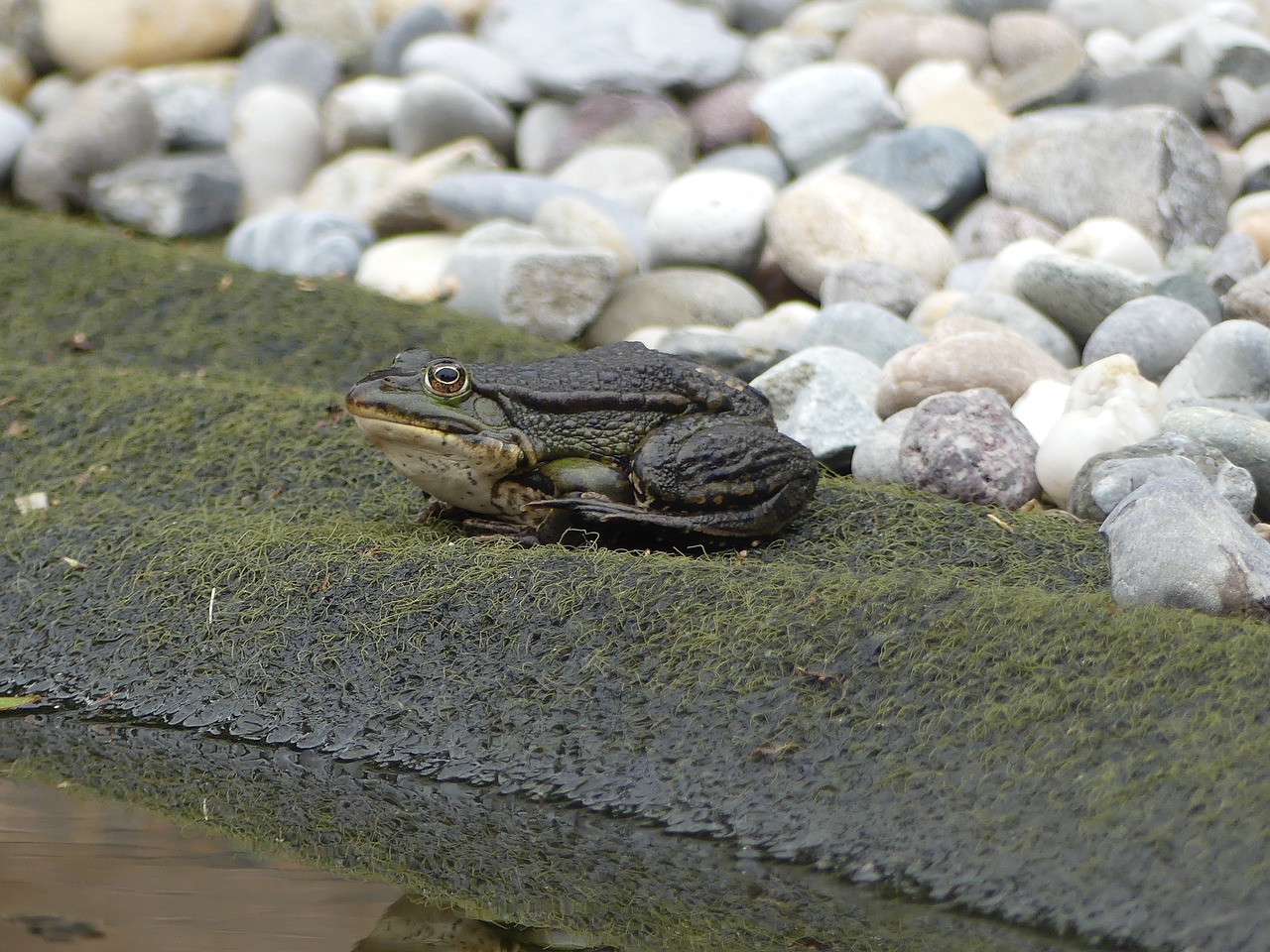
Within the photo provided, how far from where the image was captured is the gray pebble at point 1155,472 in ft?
13.8

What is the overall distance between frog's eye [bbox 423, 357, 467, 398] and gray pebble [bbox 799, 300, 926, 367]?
7.13ft

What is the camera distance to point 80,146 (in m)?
8.83

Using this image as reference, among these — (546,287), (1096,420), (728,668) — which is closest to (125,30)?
(546,287)

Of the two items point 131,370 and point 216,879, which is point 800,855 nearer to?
point 216,879

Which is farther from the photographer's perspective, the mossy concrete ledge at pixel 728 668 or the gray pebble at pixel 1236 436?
the gray pebble at pixel 1236 436

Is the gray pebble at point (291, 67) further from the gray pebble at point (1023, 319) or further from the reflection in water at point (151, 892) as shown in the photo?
the reflection in water at point (151, 892)

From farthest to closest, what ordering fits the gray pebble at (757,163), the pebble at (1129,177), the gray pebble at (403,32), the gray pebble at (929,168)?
the gray pebble at (403,32)
the gray pebble at (757,163)
the gray pebble at (929,168)
the pebble at (1129,177)

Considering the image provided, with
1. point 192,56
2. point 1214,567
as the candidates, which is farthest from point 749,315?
point 192,56

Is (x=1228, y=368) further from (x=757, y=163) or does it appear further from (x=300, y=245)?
(x=300, y=245)

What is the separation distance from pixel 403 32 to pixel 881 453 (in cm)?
704

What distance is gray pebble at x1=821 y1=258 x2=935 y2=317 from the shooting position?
21.2ft

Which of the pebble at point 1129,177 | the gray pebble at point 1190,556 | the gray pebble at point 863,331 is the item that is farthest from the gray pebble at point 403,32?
the gray pebble at point 1190,556

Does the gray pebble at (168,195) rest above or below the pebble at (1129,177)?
below

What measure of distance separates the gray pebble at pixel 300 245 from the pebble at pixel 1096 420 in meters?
4.46
